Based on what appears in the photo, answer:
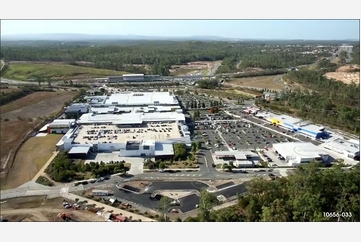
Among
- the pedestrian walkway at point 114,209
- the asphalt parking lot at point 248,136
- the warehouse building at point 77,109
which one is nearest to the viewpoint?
the pedestrian walkway at point 114,209

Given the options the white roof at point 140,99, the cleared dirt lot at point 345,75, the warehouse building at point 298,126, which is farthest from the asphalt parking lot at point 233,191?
the cleared dirt lot at point 345,75

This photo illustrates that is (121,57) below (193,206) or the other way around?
the other way around

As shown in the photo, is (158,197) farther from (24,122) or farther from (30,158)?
(24,122)

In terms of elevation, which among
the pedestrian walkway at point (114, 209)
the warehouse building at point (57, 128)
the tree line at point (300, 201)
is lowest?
the pedestrian walkway at point (114, 209)

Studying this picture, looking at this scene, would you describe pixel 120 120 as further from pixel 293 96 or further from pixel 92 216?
pixel 293 96

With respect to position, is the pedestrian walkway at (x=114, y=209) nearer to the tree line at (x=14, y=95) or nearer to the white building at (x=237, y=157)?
the white building at (x=237, y=157)

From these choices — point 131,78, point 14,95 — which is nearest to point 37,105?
point 14,95

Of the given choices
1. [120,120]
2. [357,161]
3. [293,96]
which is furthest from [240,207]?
[293,96]

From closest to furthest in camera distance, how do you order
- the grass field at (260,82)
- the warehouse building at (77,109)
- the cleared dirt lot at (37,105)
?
the cleared dirt lot at (37,105), the warehouse building at (77,109), the grass field at (260,82)
